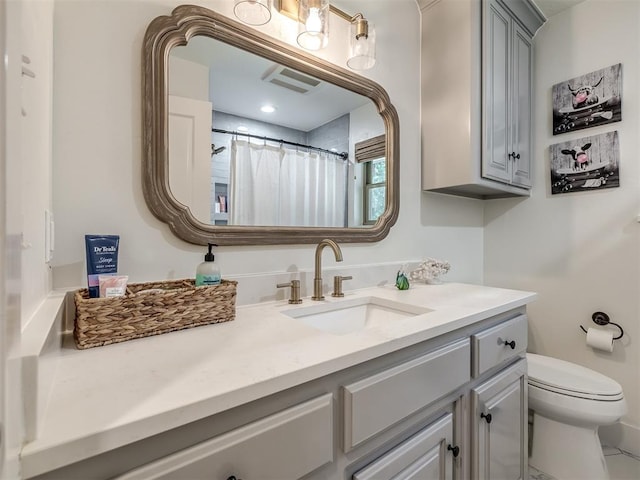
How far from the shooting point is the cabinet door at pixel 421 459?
723mm

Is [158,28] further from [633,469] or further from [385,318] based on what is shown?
[633,469]

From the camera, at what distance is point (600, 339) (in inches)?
64.4

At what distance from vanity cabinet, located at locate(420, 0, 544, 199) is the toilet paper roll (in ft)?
2.84

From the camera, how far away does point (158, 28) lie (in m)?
0.92

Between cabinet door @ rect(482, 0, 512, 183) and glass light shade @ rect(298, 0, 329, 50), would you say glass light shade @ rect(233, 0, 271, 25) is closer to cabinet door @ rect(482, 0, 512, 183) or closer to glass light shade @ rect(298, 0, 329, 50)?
glass light shade @ rect(298, 0, 329, 50)

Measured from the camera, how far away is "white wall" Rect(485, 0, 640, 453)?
1.62m

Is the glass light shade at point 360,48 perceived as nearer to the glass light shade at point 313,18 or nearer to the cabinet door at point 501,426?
the glass light shade at point 313,18

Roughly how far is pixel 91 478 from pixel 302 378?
32 cm

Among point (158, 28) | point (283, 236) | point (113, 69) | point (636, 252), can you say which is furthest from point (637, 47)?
point (113, 69)

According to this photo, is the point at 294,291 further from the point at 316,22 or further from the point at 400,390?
the point at 316,22

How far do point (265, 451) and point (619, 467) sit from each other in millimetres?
1990

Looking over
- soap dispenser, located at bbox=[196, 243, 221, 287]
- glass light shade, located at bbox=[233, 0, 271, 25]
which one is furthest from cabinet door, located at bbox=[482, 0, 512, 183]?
soap dispenser, located at bbox=[196, 243, 221, 287]

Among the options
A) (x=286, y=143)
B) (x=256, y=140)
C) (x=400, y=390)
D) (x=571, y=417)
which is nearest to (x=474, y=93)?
(x=286, y=143)

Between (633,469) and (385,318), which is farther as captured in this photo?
(633,469)
